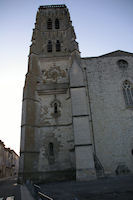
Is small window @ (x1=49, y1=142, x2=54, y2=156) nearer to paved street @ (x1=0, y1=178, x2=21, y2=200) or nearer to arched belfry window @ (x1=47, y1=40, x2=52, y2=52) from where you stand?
paved street @ (x1=0, y1=178, x2=21, y2=200)

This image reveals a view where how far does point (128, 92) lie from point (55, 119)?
7.59 meters

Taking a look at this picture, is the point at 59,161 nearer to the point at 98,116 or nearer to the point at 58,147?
the point at 58,147

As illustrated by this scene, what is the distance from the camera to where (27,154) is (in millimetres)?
11398

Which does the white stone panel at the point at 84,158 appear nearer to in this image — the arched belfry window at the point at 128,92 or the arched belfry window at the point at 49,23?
the arched belfry window at the point at 128,92

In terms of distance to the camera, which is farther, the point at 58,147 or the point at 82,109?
the point at 58,147

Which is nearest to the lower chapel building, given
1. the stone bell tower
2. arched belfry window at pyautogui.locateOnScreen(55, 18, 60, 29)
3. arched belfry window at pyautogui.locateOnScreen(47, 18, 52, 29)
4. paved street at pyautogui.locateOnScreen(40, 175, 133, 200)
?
the stone bell tower

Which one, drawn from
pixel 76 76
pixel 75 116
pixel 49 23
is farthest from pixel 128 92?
pixel 49 23

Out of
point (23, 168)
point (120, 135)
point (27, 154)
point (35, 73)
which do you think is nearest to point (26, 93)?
point (35, 73)

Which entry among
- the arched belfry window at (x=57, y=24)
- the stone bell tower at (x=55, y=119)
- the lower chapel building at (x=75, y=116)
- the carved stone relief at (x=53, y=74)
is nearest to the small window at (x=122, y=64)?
the lower chapel building at (x=75, y=116)

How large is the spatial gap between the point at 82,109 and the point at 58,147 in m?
3.96

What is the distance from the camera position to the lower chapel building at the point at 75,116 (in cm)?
1118

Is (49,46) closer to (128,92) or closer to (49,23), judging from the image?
(49,23)

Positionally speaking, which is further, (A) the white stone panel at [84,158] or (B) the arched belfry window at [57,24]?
(B) the arched belfry window at [57,24]

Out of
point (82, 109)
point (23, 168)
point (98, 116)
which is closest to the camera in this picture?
point (23, 168)
